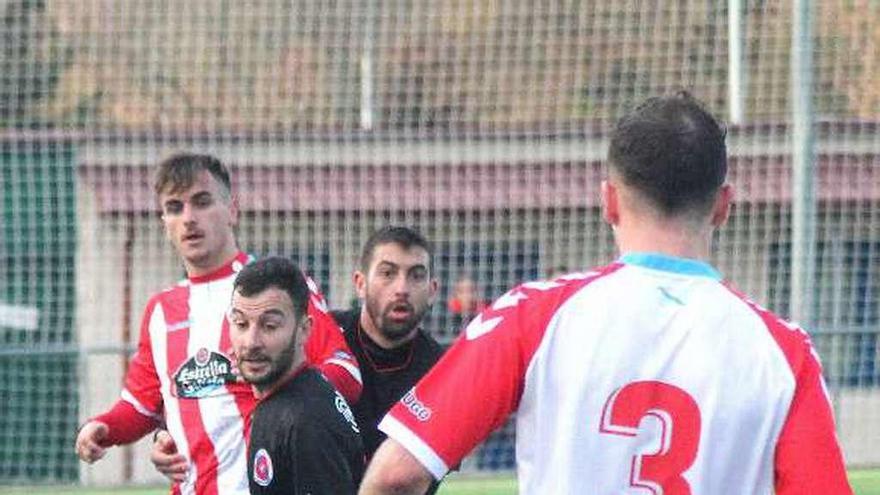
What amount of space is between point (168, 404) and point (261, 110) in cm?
563

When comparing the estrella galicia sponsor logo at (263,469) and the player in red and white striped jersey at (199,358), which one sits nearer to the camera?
the estrella galicia sponsor logo at (263,469)

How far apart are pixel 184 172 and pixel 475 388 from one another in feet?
9.44

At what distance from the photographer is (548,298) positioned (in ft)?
10.0

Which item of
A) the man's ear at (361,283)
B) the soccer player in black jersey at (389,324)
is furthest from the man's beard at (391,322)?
the man's ear at (361,283)

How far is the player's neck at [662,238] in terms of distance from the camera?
119 inches

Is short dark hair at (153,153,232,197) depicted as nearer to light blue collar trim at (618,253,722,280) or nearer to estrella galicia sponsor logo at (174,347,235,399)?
estrella galicia sponsor logo at (174,347,235,399)

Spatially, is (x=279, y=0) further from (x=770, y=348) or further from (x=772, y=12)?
(x=770, y=348)

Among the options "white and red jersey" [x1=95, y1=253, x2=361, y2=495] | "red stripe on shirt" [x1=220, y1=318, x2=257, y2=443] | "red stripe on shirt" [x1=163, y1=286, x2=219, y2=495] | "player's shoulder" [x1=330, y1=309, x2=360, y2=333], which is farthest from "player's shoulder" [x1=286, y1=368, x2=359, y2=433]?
"player's shoulder" [x1=330, y1=309, x2=360, y2=333]

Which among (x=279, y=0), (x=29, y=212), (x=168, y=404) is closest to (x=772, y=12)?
→ (x=279, y=0)

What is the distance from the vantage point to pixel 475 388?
118 inches

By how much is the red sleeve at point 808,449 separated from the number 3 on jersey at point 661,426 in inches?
5.5

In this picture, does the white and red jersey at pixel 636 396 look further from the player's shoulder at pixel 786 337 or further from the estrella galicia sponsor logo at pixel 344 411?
the estrella galicia sponsor logo at pixel 344 411

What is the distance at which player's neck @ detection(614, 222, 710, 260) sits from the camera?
9.91ft

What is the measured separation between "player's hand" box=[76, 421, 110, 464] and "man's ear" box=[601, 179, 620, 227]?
287cm
